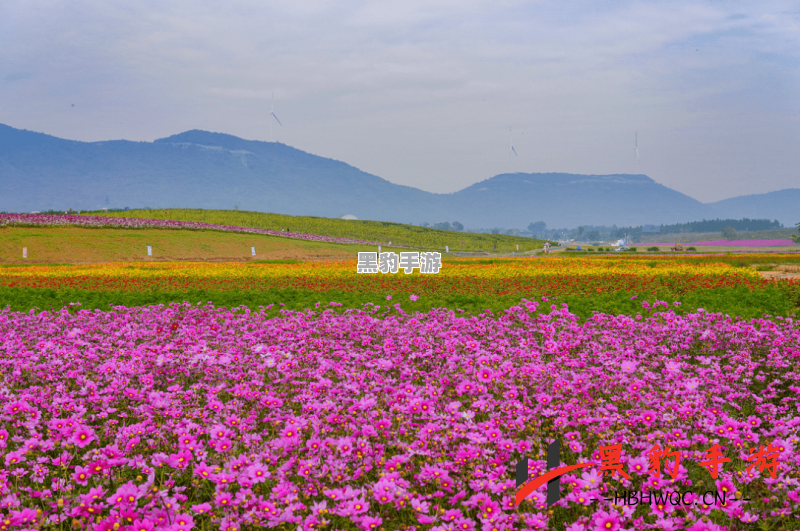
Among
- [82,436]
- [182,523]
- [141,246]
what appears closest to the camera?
[182,523]

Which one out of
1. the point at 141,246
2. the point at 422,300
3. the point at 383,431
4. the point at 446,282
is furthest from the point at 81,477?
the point at 141,246

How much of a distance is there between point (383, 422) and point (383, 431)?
0.08 m

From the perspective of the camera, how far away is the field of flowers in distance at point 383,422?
3.51m

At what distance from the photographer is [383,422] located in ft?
14.8

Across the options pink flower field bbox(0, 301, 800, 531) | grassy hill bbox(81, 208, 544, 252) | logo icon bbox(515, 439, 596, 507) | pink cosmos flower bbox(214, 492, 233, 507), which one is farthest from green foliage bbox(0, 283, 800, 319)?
grassy hill bbox(81, 208, 544, 252)

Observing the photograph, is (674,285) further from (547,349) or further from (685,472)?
(685,472)

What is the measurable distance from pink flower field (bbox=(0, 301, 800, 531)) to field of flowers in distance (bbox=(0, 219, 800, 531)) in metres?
0.02

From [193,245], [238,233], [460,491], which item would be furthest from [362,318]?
[238,233]

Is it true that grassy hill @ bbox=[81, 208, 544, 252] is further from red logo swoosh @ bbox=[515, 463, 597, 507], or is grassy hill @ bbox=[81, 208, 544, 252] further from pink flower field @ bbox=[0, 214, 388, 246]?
red logo swoosh @ bbox=[515, 463, 597, 507]

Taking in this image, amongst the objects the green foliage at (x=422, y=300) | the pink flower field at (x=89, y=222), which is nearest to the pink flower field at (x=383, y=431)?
the green foliage at (x=422, y=300)

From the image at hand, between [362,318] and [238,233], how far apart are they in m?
44.2

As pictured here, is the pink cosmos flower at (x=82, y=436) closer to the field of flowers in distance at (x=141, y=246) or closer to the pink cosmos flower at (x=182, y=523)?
the pink cosmos flower at (x=182, y=523)

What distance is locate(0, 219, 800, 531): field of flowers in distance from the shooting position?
11.5 feet

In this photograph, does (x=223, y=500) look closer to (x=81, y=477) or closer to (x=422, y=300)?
(x=81, y=477)
